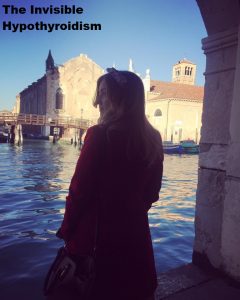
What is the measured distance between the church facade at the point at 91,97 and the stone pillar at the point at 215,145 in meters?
36.4

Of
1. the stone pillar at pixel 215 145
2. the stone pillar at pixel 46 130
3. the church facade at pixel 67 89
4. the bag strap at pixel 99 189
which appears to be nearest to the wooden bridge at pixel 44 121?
the church facade at pixel 67 89

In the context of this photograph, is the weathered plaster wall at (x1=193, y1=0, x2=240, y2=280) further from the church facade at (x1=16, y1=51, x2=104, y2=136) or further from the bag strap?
the church facade at (x1=16, y1=51, x2=104, y2=136)

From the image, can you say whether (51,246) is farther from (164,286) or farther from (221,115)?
(221,115)

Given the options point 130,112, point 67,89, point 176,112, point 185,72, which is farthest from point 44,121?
point 130,112

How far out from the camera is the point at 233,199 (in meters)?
2.39

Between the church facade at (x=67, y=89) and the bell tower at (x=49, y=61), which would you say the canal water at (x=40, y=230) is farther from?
the bell tower at (x=49, y=61)

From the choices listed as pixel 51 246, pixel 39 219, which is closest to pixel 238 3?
pixel 51 246

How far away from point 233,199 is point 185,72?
184ft

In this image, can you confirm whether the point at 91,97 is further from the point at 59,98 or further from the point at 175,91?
the point at 175,91

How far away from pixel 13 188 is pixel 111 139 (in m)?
9.81

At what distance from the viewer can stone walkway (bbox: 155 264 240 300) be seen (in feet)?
7.57

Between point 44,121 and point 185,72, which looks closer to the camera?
point 44,121

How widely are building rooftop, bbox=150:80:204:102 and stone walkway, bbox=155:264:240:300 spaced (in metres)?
37.0

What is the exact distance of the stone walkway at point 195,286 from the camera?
90.8 inches
